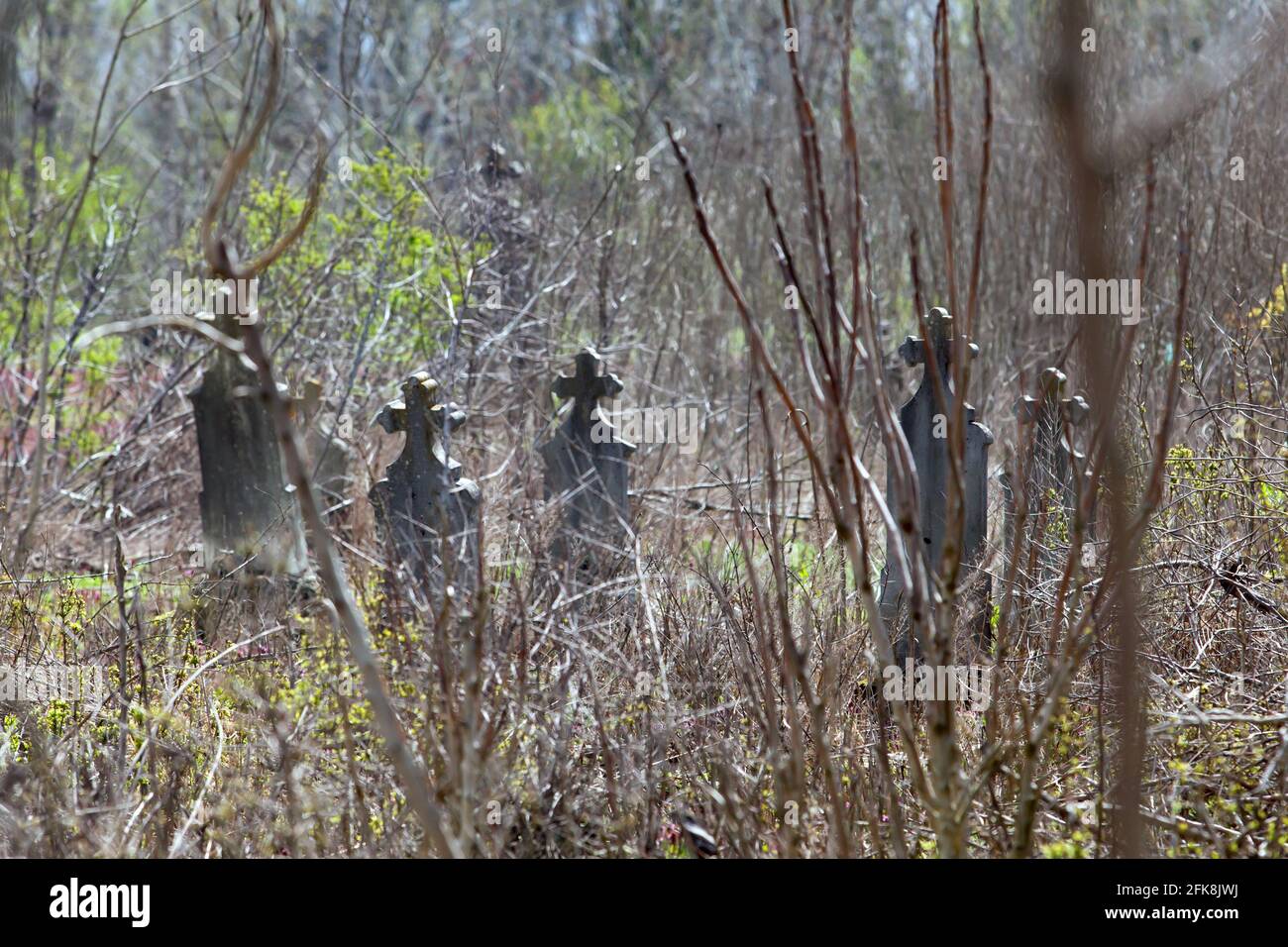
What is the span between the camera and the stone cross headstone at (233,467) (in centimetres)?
616

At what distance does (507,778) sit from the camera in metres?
2.88

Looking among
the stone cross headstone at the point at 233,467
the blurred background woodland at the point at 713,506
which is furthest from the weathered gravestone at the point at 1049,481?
the stone cross headstone at the point at 233,467

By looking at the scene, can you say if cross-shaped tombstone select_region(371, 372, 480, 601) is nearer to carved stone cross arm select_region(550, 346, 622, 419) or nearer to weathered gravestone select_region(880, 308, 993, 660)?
carved stone cross arm select_region(550, 346, 622, 419)

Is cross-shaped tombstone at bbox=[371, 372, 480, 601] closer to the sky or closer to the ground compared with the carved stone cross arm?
closer to the ground

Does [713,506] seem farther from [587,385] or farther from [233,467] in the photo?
[233,467]

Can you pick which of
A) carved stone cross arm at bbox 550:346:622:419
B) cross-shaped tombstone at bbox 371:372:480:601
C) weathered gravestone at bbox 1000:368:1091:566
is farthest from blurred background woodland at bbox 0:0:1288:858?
carved stone cross arm at bbox 550:346:622:419

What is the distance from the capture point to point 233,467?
6285 millimetres

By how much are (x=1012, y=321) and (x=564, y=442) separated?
230 inches

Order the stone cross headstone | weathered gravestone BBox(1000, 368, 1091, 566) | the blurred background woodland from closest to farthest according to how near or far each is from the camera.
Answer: the blurred background woodland, weathered gravestone BBox(1000, 368, 1091, 566), the stone cross headstone

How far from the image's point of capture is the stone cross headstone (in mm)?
6160

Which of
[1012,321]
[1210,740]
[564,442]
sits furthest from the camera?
[1012,321]

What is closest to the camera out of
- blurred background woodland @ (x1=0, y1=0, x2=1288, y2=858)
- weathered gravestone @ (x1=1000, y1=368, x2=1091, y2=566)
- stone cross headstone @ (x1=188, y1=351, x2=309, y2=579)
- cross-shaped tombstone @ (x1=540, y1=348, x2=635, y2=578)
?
blurred background woodland @ (x1=0, y1=0, x2=1288, y2=858)
